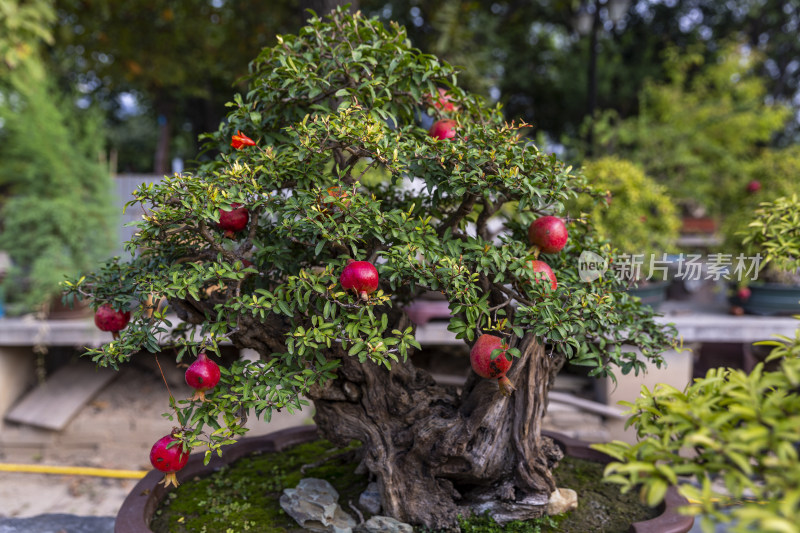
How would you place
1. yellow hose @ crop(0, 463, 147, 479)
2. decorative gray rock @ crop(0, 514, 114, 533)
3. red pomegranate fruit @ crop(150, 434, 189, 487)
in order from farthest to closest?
yellow hose @ crop(0, 463, 147, 479)
decorative gray rock @ crop(0, 514, 114, 533)
red pomegranate fruit @ crop(150, 434, 189, 487)

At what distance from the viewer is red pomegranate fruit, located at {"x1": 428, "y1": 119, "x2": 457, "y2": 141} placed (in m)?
→ 1.71

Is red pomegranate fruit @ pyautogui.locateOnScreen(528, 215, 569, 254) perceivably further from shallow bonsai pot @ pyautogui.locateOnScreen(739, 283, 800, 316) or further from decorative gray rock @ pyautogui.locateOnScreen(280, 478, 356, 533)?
shallow bonsai pot @ pyautogui.locateOnScreen(739, 283, 800, 316)

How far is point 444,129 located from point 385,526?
1.33m

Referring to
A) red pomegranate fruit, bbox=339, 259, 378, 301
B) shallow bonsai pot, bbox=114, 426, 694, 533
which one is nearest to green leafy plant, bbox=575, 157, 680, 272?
shallow bonsai pot, bbox=114, 426, 694, 533

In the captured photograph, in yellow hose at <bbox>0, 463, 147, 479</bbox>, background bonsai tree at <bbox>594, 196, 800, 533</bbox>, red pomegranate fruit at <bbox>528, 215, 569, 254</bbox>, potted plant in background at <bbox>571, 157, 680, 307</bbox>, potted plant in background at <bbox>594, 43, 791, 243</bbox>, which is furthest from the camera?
potted plant in background at <bbox>594, 43, 791, 243</bbox>

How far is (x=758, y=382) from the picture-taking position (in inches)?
39.7

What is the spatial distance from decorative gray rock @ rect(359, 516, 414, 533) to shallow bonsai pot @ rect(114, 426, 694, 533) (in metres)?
0.70

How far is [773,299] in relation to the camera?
13.6 feet

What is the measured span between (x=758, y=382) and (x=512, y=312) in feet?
2.69

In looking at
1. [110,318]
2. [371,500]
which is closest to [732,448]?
[371,500]

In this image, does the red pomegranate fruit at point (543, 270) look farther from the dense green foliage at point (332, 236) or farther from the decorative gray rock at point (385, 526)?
the decorative gray rock at point (385, 526)

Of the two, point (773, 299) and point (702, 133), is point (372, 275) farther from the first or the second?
point (702, 133)

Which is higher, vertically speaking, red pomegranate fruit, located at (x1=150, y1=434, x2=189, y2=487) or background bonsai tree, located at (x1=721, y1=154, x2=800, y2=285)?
background bonsai tree, located at (x1=721, y1=154, x2=800, y2=285)

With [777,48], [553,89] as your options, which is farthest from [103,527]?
[777,48]
